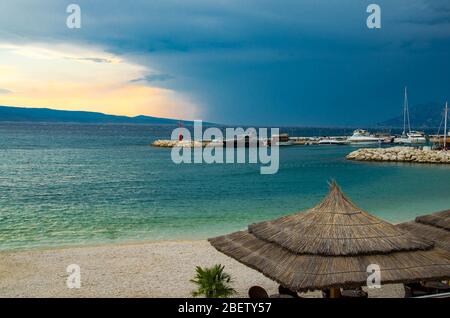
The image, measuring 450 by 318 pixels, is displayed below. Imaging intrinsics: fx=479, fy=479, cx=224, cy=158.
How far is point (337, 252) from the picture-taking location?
6711 mm

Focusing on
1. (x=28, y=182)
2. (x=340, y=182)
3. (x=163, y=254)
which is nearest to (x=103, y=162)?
(x=28, y=182)

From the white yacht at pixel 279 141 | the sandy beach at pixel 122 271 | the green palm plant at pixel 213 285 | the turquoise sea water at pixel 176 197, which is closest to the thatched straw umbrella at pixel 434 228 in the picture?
the sandy beach at pixel 122 271

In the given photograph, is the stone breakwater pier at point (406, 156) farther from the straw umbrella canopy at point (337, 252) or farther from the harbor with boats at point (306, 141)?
the straw umbrella canopy at point (337, 252)

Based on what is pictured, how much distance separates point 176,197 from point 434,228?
21.8m

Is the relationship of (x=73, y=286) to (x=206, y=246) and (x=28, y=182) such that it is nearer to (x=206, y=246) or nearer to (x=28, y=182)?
(x=206, y=246)

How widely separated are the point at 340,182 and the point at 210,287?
2938 cm

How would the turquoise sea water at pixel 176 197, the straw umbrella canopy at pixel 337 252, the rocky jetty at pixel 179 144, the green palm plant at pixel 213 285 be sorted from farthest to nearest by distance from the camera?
the rocky jetty at pixel 179 144, the turquoise sea water at pixel 176 197, the green palm plant at pixel 213 285, the straw umbrella canopy at pixel 337 252

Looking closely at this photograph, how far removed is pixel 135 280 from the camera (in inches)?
465

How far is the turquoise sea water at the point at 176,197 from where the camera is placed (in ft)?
64.7

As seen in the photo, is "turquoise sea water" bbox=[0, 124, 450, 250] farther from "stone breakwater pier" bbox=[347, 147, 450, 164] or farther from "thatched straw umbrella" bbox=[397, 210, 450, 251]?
"thatched straw umbrella" bbox=[397, 210, 450, 251]

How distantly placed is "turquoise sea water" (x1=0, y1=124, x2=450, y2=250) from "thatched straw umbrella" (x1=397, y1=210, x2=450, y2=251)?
10.1 m

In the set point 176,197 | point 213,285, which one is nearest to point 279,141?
point 176,197

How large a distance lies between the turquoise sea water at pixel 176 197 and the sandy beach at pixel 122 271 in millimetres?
2403

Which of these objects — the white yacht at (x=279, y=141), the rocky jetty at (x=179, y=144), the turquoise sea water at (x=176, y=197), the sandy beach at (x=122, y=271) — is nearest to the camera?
the sandy beach at (x=122, y=271)
